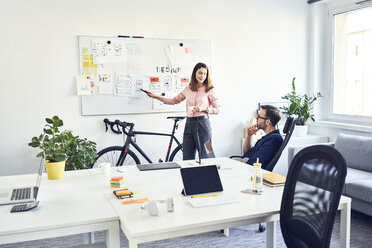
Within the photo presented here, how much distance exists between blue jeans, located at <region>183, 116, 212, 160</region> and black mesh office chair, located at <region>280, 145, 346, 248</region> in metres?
2.34

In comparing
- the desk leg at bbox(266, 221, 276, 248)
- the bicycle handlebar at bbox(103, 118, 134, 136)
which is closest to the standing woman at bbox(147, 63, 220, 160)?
the bicycle handlebar at bbox(103, 118, 134, 136)

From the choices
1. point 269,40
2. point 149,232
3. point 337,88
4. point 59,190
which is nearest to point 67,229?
point 149,232

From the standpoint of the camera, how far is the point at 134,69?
449 centimetres

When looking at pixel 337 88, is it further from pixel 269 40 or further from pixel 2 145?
pixel 2 145

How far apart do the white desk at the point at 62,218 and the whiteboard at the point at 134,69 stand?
222 cm

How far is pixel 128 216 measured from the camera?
5.90 feet

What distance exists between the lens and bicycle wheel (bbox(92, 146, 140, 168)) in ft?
14.2

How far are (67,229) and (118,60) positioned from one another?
2.94 m

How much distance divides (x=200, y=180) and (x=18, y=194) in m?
1.01

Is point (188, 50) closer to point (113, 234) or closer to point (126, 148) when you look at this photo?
point (126, 148)

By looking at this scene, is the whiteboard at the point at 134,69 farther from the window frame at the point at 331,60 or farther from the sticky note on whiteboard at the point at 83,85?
the window frame at the point at 331,60

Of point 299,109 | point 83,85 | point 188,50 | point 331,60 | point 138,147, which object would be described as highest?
point 188,50

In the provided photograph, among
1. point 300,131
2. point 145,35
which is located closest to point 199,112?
point 145,35

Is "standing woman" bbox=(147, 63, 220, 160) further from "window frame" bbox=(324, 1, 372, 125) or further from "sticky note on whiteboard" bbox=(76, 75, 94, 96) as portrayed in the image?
"window frame" bbox=(324, 1, 372, 125)
